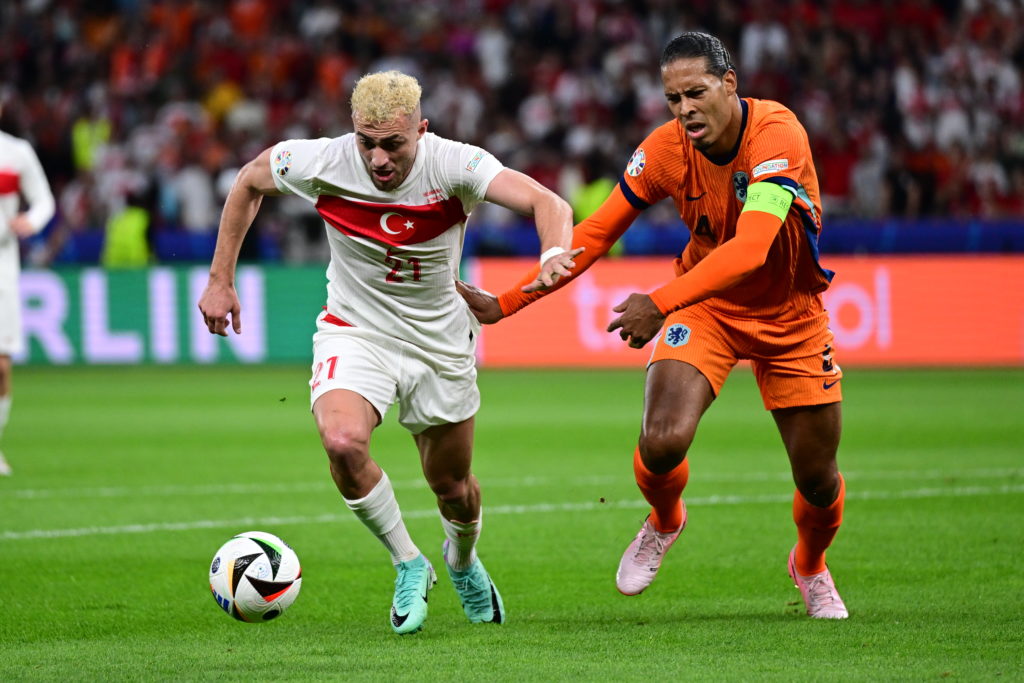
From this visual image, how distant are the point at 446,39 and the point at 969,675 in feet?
65.4

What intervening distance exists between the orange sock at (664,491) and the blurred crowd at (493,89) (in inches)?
508

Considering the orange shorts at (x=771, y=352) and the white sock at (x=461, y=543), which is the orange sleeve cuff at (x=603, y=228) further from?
the white sock at (x=461, y=543)

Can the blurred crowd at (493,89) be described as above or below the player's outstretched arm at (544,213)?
below

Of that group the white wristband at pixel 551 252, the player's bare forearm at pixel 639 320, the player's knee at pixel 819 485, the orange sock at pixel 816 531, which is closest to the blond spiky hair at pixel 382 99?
the white wristband at pixel 551 252

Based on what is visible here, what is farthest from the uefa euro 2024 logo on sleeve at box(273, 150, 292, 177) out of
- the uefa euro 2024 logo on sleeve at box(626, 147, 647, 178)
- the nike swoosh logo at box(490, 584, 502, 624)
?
the nike swoosh logo at box(490, 584, 502, 624)

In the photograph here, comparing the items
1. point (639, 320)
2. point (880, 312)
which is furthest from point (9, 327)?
A: point (880, 312)

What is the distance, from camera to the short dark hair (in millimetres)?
5594

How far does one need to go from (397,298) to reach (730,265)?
4.33 ft

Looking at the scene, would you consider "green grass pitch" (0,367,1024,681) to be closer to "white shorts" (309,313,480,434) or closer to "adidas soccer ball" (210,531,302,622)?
"adidas soccer ball" (210,531,302,622)

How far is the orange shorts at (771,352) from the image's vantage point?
5.93 m

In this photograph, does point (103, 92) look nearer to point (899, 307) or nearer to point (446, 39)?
point (446, 39)

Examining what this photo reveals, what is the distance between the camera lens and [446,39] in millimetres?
23703

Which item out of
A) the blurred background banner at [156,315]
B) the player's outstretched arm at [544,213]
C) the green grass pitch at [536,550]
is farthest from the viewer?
the blurred background banner at [156,315]

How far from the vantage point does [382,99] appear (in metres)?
5.45
